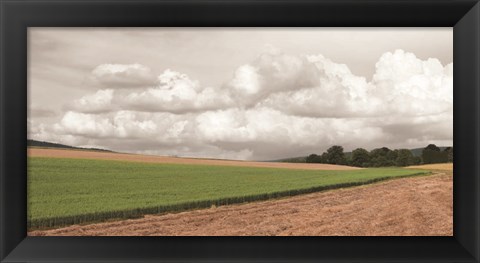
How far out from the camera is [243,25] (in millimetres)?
2262

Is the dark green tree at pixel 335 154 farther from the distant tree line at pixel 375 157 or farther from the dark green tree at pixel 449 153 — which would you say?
the dark green tree at pixel 449 153

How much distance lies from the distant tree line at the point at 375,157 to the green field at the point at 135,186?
2.2 inches

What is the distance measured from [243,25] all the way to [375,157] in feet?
3.86

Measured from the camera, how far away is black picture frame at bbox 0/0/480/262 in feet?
7.07

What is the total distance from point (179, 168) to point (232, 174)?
0.35 meters

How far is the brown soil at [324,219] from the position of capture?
7.97 feet

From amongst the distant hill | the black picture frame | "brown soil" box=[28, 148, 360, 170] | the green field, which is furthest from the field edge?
the distant hill

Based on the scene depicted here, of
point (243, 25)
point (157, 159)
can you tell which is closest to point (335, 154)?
point (243, 25)

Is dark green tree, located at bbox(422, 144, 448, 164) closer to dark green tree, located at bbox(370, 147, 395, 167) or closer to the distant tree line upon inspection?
the distant tree line

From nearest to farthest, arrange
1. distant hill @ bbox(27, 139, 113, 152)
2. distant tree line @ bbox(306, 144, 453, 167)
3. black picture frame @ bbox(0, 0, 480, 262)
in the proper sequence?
1. black picture frame @ bbox(0, 0, 480, 262)
2. distant hill @ bbox(27, 139, 113, 152)
3. distant tree line @ bbox(306, 144, 453, 167)

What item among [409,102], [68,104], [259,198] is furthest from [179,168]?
[409,102]

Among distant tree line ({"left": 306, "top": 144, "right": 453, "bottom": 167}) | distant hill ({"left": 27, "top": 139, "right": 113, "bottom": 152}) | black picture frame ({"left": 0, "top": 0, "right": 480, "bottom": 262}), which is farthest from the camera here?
distant tree line ({"left": 306, "top": 144, "right": 453, "bottom": 167})

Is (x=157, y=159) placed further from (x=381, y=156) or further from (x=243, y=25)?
(x=381, y=156)

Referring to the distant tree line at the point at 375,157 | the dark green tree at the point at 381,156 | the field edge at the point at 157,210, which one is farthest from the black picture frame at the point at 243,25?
the dark green tree at the point at 381,156
